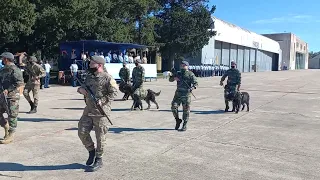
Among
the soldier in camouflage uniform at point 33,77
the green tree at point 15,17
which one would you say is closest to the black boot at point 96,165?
the soldier in camouflage uniform at point 33,77

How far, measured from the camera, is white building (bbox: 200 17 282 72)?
5259cm

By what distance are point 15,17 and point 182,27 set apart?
21.6m

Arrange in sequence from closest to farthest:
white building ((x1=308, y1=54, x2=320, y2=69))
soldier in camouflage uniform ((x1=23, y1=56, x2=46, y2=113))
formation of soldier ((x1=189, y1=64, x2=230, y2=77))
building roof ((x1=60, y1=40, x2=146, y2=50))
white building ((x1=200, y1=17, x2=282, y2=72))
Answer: soldier in camouflage uniform ((x1=23, y1=56, x2=46, y2=113)) < building roof ((x1=60, y1=40, x2=146, y2=50)) < formation of soldier ((x1=189, y1=64, x2=230, y2=77)) < white building ((x1=200, y1=17, x2=282, y2=72)) < white building ((x1=308, y1=54, x2=320, y2=69))

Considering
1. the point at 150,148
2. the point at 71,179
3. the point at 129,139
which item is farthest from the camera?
the point at 129,139

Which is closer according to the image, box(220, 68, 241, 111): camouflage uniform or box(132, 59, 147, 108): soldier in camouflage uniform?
box(132, 59, 147, 108): soldier in camouflage uniform

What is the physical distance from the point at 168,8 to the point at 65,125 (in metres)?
34.0

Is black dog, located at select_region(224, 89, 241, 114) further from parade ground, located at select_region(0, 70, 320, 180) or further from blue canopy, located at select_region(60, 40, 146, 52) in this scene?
blue canopy, located at select_region(60, 40, 146, 52)

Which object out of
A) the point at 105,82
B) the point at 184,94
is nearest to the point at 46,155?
the point at 105,82

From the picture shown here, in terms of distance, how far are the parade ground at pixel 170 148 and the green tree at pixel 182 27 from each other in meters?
29.2

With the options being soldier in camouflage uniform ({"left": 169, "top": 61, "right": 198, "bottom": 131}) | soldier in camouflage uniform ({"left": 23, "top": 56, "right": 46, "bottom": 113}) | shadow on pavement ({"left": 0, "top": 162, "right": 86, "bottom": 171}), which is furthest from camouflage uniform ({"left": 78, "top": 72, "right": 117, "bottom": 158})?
soldier in camouflage uniform ({"left": 23, "top": 56, "right": 46, "bottom": 113})

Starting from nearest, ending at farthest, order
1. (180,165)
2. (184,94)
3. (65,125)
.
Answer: (180,165) → (184,94) → (65,125)

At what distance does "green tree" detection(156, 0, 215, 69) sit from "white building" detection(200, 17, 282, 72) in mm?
7815

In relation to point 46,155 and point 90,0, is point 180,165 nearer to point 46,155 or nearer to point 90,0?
point 46,155

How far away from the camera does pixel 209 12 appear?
139 ft
